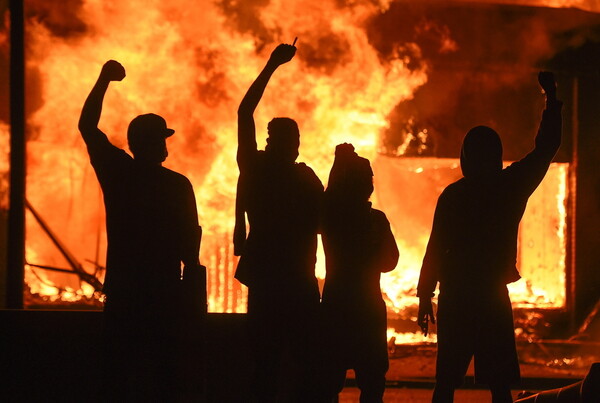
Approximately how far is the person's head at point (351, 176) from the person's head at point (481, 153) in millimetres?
576

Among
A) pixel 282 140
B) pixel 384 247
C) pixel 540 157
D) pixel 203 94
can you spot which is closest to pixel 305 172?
pixel 282 140

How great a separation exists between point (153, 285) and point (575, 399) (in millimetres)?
2338

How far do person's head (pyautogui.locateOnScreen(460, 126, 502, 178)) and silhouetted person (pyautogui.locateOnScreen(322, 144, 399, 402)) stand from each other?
577mm

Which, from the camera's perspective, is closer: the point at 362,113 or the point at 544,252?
the point at 362,113

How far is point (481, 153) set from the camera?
12.4 feet

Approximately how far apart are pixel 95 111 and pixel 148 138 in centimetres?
33

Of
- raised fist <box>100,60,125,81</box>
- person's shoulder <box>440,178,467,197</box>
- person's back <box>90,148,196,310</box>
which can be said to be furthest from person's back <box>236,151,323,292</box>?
raised fist <box>100,60,125,81</box>

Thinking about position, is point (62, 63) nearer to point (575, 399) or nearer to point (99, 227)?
point (99, 227)

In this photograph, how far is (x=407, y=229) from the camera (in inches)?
361

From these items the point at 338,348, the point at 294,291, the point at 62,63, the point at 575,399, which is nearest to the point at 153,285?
the point at 294,291

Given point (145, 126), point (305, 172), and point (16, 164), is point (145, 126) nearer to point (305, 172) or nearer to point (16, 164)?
point (305, 172)

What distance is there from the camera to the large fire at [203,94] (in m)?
8.44

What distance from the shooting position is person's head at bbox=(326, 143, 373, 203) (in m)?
3.75

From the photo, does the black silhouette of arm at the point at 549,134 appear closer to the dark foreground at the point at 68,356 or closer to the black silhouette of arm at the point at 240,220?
the black silhouette of arm at the point at 240,220
